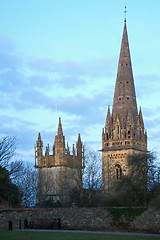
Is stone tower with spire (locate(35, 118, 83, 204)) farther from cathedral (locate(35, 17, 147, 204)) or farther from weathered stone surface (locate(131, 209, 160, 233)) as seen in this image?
weathered stone surface (locate(131, 209, 160, 233))

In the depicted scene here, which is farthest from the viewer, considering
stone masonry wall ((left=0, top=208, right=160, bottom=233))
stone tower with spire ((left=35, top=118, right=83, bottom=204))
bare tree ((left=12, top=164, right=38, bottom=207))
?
stone tower with spire ((left=35, top=118, right=83, bottom=204))

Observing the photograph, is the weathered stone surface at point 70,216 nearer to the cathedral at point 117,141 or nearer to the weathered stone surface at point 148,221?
the weathered stone surface at point 148,221

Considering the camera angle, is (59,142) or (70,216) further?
(59,142)

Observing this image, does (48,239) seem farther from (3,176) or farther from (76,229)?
(3,176)

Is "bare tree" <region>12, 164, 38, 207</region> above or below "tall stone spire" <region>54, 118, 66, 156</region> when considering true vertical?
below

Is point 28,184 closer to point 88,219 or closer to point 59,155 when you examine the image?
point 59,155

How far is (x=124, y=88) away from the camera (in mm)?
75375

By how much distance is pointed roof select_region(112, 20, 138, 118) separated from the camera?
247 ft

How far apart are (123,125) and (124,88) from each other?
5.81 m

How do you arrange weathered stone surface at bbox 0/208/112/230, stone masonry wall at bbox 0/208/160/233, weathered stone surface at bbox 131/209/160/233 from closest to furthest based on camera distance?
weathered stone surface at bbox 131/209/160/233, stone masonry wall at bbox 0/208/160/233, weathered stone surface at bbox 0/208/112/230

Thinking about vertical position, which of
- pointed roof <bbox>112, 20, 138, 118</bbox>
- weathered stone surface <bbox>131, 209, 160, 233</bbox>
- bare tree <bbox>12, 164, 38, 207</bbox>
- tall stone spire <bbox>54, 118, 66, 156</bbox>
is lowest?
weathered stone surface <bbox>131, 209, 160, 233</bbox>

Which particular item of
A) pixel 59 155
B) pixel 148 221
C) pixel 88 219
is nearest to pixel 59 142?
pixel 59 155

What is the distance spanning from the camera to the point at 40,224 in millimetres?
36656

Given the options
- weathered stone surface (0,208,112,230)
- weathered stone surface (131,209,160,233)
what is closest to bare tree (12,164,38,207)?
weathered stone surface (0,208,112,230)
